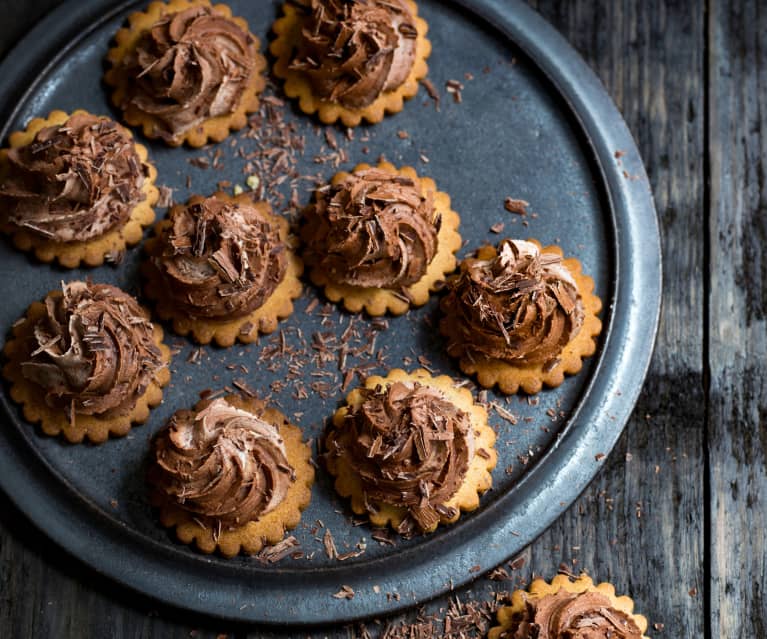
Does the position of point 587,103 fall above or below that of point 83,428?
above

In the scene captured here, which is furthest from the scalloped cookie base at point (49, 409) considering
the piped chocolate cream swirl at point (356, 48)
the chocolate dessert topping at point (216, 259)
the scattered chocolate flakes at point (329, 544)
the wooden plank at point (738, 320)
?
the wooden plank at point (738, 320)

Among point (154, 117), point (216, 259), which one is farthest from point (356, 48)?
point (216, 259)

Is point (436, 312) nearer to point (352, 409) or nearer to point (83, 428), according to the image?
point (352, 409)

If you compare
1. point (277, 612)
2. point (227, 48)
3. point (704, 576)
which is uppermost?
point (227, 48)

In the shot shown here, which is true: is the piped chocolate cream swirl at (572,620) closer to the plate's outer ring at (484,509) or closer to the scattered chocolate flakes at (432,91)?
the plate's outer ring at (484,509)

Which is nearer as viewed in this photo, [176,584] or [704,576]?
[176,584]

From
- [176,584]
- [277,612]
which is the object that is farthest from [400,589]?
[176,584]
